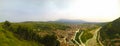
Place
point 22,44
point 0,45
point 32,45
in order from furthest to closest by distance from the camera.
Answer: point 32,45, point 22,44, point 0,45

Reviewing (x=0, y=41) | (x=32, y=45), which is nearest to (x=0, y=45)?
(x=0, y=41)

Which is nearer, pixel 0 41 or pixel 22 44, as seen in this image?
pixel 0 41

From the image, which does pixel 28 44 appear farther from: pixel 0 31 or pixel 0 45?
pixel 0 45

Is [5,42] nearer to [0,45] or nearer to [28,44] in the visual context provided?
[0,45]

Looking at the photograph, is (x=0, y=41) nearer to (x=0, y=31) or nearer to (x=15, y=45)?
(x=15, y=45)

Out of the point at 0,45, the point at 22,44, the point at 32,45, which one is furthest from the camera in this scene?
the point at 32,45

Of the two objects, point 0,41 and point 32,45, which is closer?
point 0,41

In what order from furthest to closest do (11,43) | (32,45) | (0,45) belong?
(32,45)
(11,43)
(0,45)

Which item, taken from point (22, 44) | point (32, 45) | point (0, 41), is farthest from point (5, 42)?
point (32, 45)
